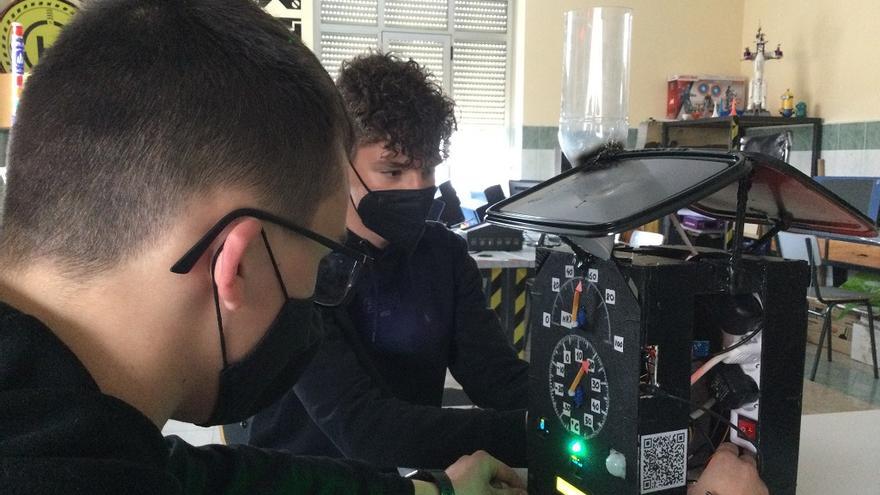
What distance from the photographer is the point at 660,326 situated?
71 centimetres

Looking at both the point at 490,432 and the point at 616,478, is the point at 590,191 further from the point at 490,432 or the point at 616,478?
the point at 490,432

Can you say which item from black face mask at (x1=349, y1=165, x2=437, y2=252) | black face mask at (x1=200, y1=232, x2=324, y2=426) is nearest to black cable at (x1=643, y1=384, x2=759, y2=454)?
black face mask at (x1=200, y1=232, x2=324, y2=426)

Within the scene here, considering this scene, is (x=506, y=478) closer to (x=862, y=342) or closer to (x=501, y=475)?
(x=501, y=475)

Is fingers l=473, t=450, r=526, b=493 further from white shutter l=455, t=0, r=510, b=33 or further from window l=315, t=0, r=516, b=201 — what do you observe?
white shutter l=455, t=0, r=510, b=33

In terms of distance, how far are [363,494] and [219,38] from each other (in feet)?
1.93

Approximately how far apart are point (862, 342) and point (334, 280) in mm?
3906

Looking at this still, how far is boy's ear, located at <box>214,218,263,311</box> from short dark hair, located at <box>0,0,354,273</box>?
0.03 m

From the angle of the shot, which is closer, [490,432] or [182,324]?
[182,324]

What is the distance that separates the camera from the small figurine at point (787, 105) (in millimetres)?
5048

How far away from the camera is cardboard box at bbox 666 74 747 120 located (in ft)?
18.9

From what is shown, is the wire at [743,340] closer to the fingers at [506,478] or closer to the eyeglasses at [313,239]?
the fingers at [506,478]

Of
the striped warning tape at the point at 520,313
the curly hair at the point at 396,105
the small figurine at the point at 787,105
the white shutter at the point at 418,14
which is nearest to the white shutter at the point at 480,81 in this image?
the white shutter at the point at 418,14

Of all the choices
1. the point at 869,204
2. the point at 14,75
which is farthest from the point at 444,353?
the point at 869,204

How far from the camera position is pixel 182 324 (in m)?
0.60
